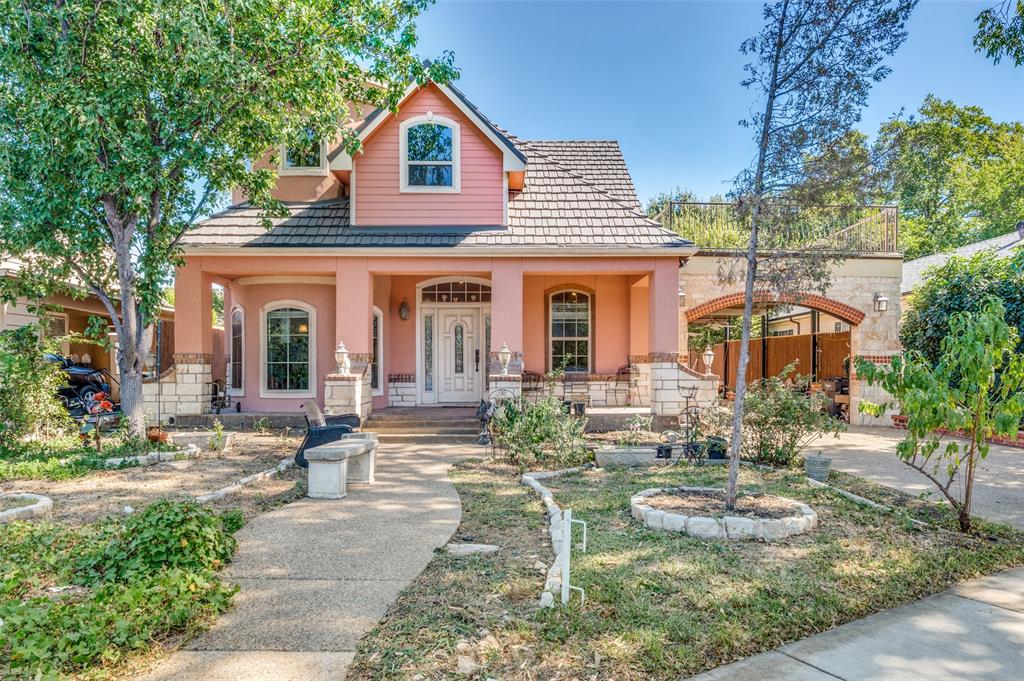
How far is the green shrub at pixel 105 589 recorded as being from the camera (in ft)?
9.36

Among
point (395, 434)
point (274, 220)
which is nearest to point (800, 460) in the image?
Result: point (395, 434)

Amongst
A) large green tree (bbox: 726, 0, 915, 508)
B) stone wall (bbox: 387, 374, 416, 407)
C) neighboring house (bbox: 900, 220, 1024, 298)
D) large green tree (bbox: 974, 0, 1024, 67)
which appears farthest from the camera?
neighboring house (bbox: 900, 220, 1024, 298)

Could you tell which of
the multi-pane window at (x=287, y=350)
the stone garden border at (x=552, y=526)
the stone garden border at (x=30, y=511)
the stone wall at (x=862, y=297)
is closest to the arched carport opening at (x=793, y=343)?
the stone wall at (x=862, y=297)

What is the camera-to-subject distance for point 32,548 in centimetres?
456

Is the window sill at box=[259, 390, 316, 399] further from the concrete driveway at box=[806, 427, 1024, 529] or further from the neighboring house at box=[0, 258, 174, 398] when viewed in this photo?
the concrete driveway at box=[806, 427, 1024, 529]

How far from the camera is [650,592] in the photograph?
375 cm

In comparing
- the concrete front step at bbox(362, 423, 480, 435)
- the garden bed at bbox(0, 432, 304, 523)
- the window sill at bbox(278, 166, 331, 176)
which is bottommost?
the garden bed at bbox(0, 432, 304, 523)

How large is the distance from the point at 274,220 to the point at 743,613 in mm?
11496

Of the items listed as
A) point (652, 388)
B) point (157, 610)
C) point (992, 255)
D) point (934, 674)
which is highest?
point (992, 255)

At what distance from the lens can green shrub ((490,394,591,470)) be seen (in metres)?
8.15

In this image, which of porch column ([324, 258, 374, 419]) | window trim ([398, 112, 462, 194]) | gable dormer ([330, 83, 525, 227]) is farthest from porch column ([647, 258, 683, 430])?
porch column ([324, 258, 374, 419])

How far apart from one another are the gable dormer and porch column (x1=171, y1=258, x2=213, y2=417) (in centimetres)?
342

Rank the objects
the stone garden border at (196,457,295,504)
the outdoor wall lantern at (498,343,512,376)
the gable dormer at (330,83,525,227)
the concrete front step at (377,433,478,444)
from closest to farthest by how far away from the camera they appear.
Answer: the stone garden border at (196,457,295,504) → the concrete front step at (377,433,478,444) → the outdoor wall lantern at (498,343,512,376) → the gable dormer at (330,83,525,227)

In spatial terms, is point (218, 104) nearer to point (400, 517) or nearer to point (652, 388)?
point (400, 517)
